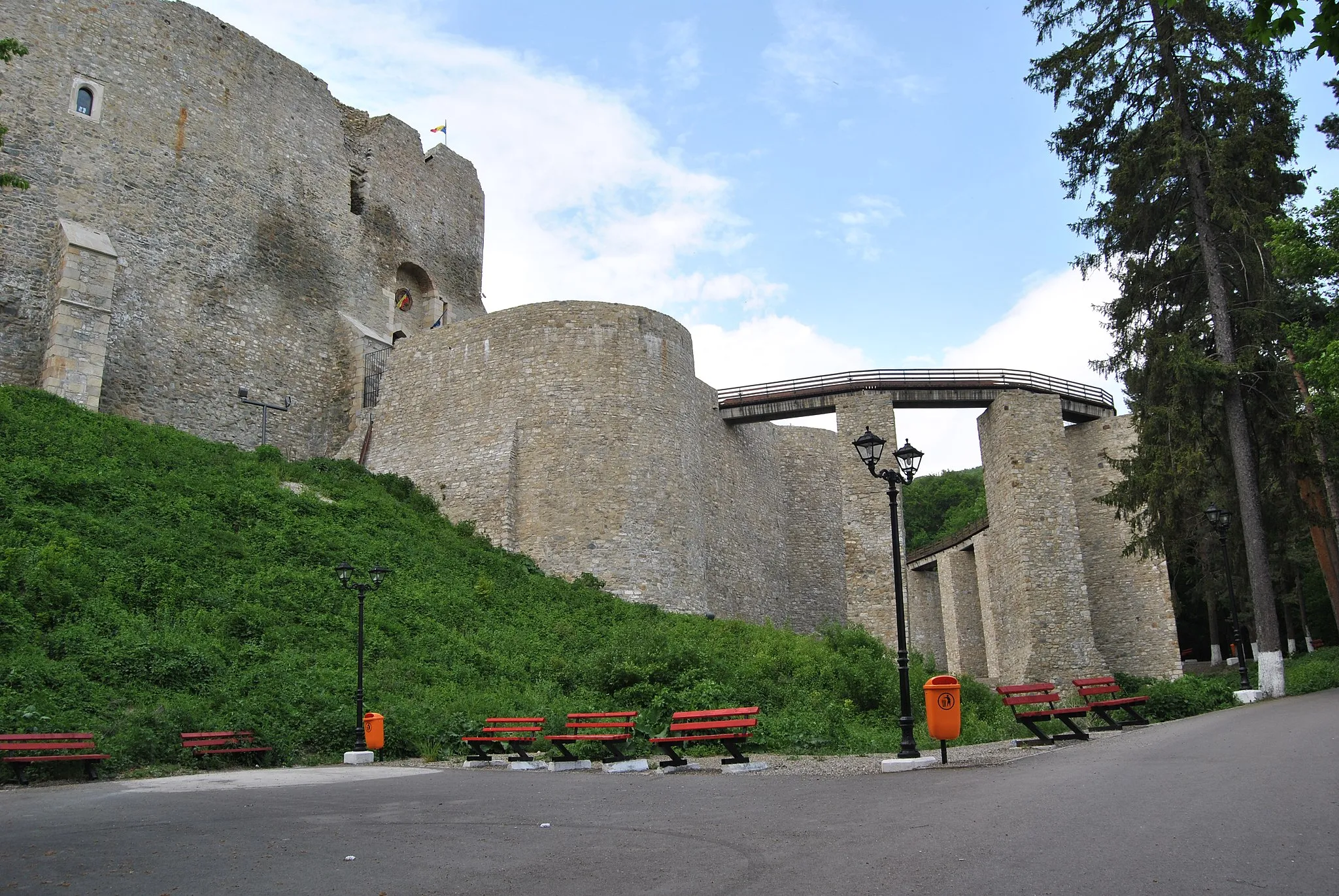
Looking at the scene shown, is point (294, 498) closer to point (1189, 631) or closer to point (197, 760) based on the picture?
point (197, 760)

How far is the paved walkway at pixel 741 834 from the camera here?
4.57 metres

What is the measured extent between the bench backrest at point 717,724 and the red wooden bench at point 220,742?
539cm

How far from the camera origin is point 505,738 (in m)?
11.9

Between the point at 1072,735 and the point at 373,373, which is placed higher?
the point at 373,373

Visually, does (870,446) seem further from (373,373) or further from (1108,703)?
(373,373)

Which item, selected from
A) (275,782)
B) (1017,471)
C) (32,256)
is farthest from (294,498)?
(1017,471)

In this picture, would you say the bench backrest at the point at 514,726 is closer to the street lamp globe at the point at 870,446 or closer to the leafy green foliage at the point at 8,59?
the street lamp globe at the point at 870,446

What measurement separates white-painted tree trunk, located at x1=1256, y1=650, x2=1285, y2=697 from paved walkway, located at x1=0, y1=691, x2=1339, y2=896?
28.0 feet

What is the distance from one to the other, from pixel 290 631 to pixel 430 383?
12.9 metres

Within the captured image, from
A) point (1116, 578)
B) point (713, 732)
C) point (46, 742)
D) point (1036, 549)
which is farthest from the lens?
point (1116, 578)

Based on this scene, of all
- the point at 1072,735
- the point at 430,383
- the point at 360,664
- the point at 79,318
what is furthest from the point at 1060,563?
the point at 79,318

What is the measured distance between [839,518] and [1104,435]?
9209mm

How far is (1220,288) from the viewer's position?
1858cm

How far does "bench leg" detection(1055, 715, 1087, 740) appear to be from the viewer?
36.8 ft
